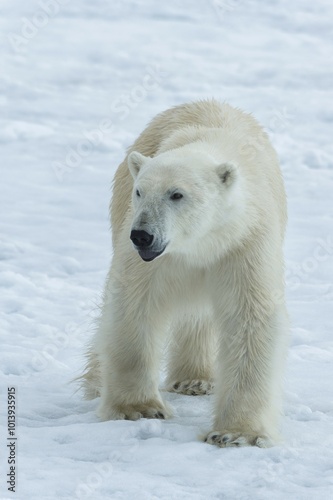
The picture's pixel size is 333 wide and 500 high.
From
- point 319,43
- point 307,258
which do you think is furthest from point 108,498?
point 319,43

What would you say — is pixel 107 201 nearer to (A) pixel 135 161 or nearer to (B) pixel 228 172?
(A) pixel 135 161

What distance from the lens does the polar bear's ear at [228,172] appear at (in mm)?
4066

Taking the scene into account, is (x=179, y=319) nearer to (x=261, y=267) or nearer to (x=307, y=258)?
(x=261, y=267)

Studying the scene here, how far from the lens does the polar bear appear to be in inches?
157

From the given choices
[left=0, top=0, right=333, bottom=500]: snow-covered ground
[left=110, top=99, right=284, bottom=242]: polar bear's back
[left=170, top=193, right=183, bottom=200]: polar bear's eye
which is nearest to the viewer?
[left=0, top=0, right=333, bottom=500]: snow-covered ground

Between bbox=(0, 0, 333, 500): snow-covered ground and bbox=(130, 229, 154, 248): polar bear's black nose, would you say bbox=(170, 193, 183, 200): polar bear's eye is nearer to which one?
bbox=(130, 229, 154, 248): polar bear's black nose

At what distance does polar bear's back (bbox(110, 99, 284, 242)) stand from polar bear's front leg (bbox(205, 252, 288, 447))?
0.88 m

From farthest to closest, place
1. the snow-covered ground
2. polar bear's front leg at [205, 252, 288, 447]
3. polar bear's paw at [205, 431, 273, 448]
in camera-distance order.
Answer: polar bear's front leg at [205, 252, 288, 447] → polar bear's paw at [205, 431, 273, 448] → the snow-covered ground

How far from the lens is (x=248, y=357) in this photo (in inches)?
164

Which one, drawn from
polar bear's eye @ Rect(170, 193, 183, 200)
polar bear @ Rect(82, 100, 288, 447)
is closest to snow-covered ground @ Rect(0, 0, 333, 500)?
polar bear @ Rect(82, 100, 288, 447)

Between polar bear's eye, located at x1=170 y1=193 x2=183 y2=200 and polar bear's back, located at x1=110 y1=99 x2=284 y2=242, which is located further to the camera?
polar bear's back, located at x1=110 y1=99 x2=284 y2=242

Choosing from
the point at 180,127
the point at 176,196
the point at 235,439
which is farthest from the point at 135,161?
the point at 235,439

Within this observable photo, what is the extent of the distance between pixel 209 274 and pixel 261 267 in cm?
22

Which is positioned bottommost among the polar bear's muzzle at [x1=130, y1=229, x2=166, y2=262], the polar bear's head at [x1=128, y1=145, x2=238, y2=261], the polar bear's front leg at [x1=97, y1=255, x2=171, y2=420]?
the polar bear's front leg at [x1=97, y1=255, x2=171, y2=420]
